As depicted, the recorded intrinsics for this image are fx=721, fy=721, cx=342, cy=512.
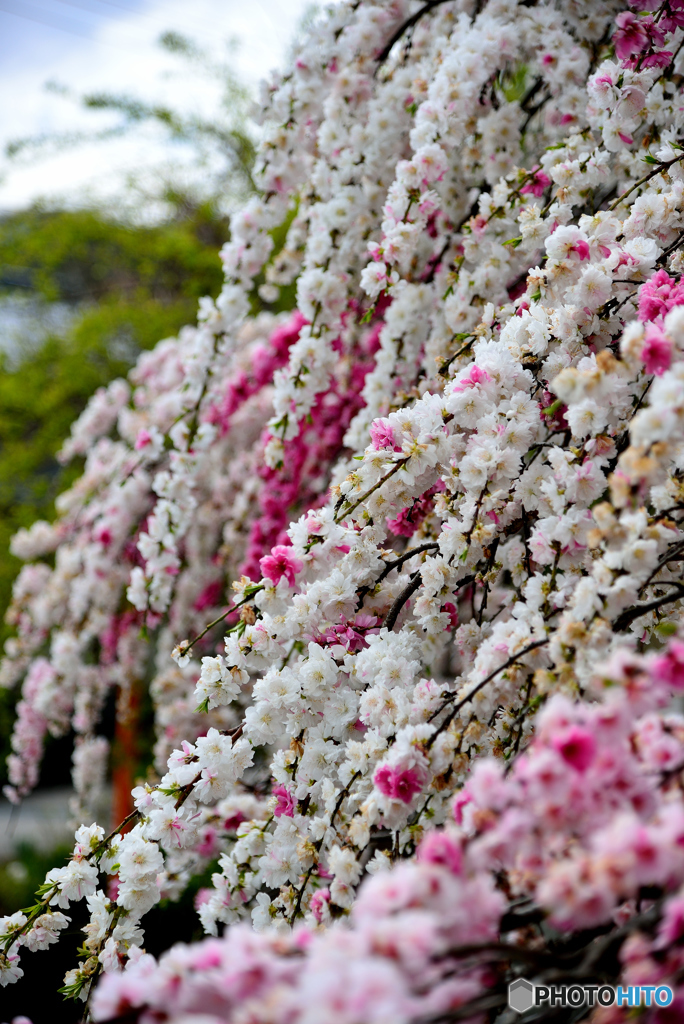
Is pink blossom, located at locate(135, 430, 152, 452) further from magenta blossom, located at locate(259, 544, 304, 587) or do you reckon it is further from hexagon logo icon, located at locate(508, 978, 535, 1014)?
hexagon logo icon, located at locate(508, 978, 535, 1014)

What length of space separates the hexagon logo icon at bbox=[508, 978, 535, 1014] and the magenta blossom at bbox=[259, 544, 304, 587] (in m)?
0.60

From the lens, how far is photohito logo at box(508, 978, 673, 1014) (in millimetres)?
543

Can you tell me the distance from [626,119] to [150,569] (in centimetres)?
128

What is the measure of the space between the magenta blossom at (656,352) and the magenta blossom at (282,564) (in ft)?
1.78

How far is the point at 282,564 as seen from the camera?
3.52ft

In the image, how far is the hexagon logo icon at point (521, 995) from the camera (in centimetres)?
60

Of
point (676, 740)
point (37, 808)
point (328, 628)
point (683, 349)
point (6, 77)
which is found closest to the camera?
point (676, 740)

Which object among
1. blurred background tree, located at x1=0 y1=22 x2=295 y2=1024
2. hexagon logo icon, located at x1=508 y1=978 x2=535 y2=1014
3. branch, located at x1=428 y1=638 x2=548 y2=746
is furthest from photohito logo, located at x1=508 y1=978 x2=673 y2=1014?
blurred background tree, located at x1=0 y1=22 x2=295 y2=1024

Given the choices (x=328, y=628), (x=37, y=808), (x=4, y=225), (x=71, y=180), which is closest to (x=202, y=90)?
(x=71, y=180)

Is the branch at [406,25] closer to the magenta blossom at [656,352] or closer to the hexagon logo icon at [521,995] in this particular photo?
the magenta blossom at [656,352]

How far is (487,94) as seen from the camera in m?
1.55

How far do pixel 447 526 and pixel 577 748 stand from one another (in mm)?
507

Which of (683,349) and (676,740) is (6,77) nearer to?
(683,349)

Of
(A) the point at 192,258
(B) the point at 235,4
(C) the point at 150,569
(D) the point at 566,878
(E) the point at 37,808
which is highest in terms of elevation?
(B) the point at 235,4
